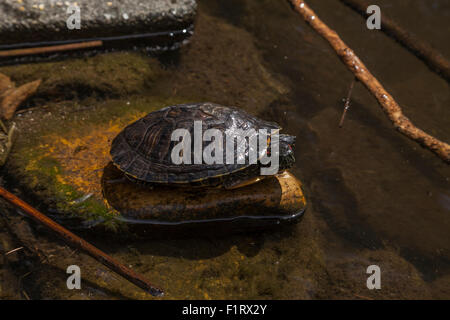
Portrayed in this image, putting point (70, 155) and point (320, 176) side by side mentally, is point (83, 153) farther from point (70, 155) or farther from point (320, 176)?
point (320, 176)

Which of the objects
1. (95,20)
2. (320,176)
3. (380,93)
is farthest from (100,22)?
(380,93)

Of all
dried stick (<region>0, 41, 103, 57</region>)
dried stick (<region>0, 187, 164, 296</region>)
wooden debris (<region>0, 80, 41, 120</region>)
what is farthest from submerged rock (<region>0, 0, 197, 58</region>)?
dried stick (<region>0, 187, 164, 296</region>)

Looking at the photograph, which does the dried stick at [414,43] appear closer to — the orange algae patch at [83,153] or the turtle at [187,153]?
the turtle at [187,153]

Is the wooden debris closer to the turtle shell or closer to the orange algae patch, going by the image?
the orange algae patch
